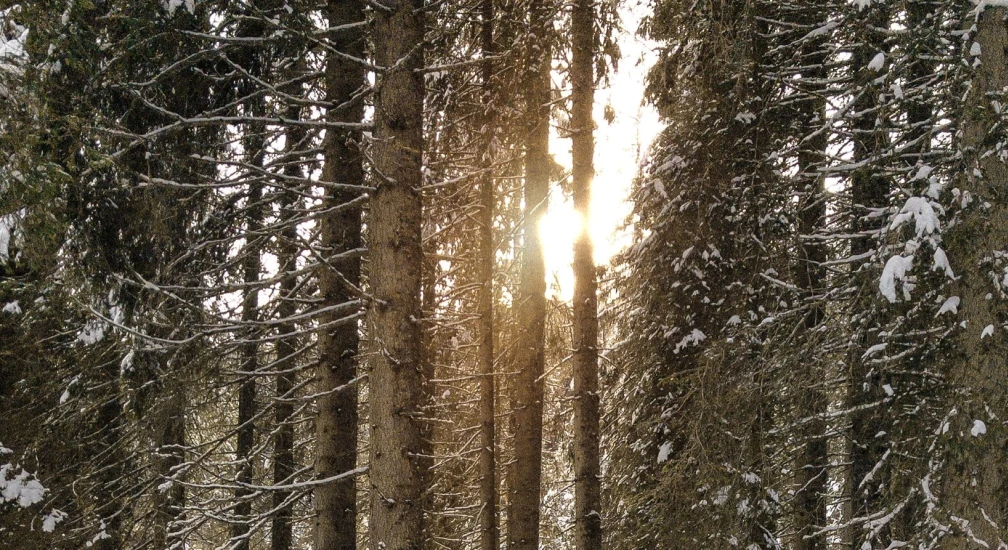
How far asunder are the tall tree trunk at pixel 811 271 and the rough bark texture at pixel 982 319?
147cm

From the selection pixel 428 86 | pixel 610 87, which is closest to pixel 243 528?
pixel 428 86

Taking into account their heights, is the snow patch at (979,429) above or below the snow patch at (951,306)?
below

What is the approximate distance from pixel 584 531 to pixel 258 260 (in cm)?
572

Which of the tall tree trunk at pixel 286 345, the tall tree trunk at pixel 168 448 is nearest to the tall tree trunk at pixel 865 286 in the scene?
the tall tree trunk at pixel 286 345

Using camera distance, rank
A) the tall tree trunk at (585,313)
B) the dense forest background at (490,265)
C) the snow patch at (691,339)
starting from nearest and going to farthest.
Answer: the dense forest background at (490,265) → the tall tree trunk at (585,313) → the snow patch at (691,339)

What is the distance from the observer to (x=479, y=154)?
9734 mm

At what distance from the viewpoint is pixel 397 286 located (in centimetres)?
524

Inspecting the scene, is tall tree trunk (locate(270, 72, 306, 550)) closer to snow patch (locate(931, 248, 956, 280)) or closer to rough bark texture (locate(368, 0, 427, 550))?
rough bark texture (locate(368, 0, 427, 550))

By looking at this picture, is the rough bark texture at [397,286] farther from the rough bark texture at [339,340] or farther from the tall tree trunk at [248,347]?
the rough bark texture at [339,340]

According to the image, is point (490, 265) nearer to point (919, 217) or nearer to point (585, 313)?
point (585, 313)

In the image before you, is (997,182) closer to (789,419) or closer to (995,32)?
(995,32)

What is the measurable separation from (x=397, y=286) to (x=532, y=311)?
396 centimetres

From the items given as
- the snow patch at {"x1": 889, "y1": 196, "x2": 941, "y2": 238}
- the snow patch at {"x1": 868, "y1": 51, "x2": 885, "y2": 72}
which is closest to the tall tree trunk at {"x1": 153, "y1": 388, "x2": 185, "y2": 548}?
the snow patch at {"x1": 889, "y1": 196, "x2": 941, "y2": 238}

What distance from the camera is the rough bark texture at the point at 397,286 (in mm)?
5066
